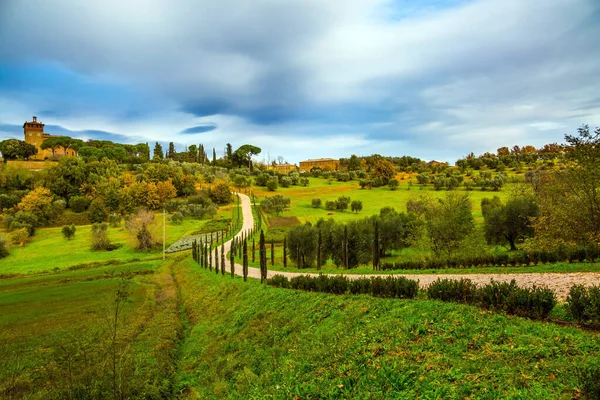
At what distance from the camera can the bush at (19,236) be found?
74.1m

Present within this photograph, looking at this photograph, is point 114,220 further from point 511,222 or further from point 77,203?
point 511,222

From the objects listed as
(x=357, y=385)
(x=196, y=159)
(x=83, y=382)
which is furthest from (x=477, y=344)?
(x=196, y=159)

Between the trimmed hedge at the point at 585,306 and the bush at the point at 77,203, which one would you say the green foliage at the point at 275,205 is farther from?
the trimmed hedge at the point at 585,306

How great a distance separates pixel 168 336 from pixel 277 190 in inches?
4293

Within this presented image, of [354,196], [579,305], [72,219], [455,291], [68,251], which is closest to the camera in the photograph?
→ [579,305]

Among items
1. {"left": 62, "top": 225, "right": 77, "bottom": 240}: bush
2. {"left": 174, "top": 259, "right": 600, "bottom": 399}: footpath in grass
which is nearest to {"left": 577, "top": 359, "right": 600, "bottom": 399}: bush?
{"left": 174, "top": 259, "right": 600, "bottom": 399}: footpath in grass

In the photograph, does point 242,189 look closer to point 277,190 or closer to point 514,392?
point 277,190

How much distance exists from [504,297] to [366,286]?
21.5 ft

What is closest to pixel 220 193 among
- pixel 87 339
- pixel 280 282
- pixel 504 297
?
pixel 280 282

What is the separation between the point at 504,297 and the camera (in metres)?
10.7

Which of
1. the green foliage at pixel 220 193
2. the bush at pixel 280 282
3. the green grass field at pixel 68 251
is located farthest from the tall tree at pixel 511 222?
the green foliage at pixel 220 193

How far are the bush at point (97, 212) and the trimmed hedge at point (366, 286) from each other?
314 feet

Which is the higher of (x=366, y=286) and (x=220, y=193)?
(x=220, y=193)

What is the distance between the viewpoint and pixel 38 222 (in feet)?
292
